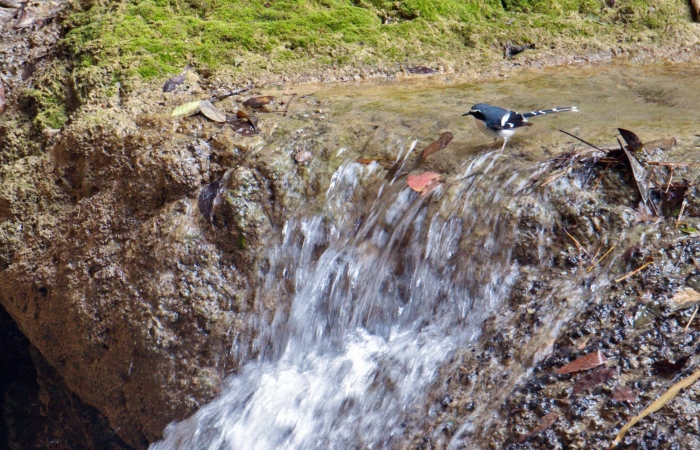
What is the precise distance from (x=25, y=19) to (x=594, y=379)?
204 inches

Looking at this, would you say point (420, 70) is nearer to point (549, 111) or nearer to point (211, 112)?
point (549, 111)

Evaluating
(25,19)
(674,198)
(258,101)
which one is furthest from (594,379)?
(25,19)

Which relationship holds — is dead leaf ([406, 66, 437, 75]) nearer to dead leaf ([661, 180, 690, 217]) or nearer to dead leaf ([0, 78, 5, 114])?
dead leaf ([661, 180, 690, 217])

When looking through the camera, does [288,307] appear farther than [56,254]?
No

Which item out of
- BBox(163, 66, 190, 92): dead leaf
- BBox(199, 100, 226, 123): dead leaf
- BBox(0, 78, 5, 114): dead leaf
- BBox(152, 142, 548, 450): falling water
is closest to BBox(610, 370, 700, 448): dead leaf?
BBox(152, 142, 548, 450): falling water

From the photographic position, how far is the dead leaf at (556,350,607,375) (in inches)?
84.2

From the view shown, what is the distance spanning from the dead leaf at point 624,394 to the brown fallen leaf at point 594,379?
5 cm

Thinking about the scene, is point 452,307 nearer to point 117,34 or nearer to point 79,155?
point 79,155

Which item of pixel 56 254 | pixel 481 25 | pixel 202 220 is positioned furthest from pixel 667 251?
pixel 56 254

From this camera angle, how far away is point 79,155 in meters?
3.92

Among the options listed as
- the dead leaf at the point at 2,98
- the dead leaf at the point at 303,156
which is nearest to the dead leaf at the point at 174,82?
the dead leaf at the point at 303,156

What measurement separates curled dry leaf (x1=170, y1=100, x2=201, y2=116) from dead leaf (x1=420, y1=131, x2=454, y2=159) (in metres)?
1.54

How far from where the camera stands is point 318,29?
480 cm

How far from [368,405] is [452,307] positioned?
0.61m
